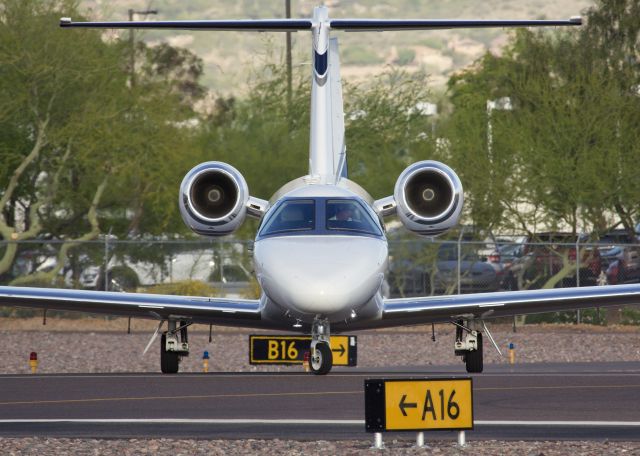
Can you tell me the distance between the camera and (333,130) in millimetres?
22734

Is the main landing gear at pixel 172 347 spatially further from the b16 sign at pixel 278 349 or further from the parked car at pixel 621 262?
the parked car at pixel 621 262

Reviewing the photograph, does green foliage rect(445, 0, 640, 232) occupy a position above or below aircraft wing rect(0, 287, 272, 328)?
above

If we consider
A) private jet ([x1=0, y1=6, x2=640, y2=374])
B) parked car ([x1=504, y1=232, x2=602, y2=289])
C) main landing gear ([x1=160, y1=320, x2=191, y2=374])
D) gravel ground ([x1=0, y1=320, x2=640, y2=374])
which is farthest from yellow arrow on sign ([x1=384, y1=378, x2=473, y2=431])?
parked car ([x1=504, y1=232, x2=602, y2=289])

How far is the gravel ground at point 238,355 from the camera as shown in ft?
38.7

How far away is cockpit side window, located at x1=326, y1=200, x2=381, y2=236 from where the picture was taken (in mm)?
18594

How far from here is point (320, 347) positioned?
18031 mm

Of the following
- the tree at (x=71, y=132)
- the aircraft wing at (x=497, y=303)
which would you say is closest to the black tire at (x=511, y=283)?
the tree at (x=71, y=132)

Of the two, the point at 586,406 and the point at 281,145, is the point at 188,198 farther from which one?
the point at 281,145

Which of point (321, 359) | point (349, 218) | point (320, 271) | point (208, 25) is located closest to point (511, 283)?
point (208, 25)

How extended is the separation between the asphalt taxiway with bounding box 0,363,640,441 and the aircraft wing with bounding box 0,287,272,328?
81cm

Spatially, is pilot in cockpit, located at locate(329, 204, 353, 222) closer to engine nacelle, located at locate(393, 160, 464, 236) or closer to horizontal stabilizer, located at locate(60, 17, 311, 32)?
engine nacelle, located at locate(393, 160, 464, 236)

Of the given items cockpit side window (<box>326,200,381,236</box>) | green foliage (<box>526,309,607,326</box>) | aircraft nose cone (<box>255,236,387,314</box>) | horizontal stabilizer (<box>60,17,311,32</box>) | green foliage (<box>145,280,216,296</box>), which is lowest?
green foliage (<box>526,309,607,326</box>)

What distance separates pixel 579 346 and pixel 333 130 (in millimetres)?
8469

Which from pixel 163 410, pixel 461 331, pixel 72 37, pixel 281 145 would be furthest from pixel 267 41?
pixel 163 410
